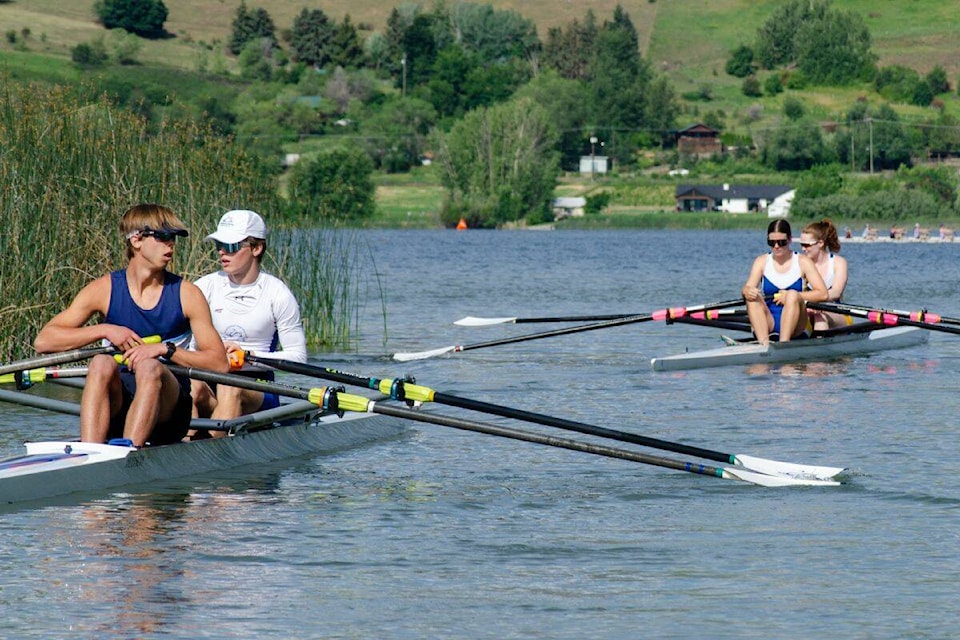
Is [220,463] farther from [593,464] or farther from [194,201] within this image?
[194,201]

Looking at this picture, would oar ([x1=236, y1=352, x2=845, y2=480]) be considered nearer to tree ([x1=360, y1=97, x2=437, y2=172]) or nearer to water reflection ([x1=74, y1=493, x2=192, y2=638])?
water reflection ([x1=74, y1=493, x2=192, y2=638])

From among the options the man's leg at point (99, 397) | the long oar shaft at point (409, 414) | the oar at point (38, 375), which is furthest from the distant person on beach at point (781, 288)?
the man's leg at point (99, 397)

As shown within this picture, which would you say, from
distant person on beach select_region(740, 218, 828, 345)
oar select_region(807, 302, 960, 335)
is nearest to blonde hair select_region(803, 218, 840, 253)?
distant person on beach select_region(740, 218, 828, 345)

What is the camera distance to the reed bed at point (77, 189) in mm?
13797

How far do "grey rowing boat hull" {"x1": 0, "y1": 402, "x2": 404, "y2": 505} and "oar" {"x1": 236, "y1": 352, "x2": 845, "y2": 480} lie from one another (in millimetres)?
602

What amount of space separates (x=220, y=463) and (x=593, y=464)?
261cm

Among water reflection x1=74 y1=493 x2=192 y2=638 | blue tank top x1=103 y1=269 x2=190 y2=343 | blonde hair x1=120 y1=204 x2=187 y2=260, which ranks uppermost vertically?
blonde hair x1=120 y1=204 x2=187 y2=260

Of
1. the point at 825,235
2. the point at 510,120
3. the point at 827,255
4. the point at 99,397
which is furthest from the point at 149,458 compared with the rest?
the point at 510,120

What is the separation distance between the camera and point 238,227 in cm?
976

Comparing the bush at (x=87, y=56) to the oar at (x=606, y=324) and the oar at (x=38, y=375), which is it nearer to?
the oar at (x=606, y=324)

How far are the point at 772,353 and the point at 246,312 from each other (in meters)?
7.97

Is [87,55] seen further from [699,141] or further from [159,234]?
[159,234]

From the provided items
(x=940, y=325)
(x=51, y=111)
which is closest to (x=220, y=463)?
(x=51, y=111)

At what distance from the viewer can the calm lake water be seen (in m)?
6.70
